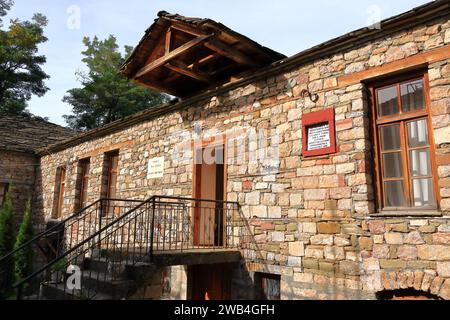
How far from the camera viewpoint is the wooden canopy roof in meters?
5.82

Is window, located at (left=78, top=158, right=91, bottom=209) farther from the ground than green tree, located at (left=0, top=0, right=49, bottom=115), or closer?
closer

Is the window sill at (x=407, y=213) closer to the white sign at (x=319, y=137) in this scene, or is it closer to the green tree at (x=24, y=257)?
the white sign at (x=319, y=137)

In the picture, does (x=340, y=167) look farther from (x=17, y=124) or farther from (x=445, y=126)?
(x=17, y=124)

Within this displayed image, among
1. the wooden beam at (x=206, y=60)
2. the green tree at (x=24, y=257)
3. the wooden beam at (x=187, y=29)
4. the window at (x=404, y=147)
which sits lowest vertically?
the green tree at (x=24, y=257)

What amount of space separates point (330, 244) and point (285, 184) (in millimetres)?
1118

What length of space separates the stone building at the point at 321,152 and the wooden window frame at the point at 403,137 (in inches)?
0.5

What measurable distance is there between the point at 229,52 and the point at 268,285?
3.87m

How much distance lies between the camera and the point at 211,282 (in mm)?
6383

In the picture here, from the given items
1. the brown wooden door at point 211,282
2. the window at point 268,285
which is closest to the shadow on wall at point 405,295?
the window at point 268,285

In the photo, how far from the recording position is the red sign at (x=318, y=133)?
4930 mm

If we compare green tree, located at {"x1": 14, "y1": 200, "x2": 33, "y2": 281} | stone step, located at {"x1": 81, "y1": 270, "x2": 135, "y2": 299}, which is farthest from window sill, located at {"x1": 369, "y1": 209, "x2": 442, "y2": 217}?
green tree, located at {"x1": 14, "y1": 200, "x2": 33, "y2": 281}

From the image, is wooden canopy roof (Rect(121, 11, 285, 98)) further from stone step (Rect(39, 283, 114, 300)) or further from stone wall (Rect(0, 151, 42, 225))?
stone wall (Rect(0, 151, 42, 225))

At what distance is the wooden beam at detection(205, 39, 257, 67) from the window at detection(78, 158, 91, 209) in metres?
6.44

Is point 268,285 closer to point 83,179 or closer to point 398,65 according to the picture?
point 398,65
